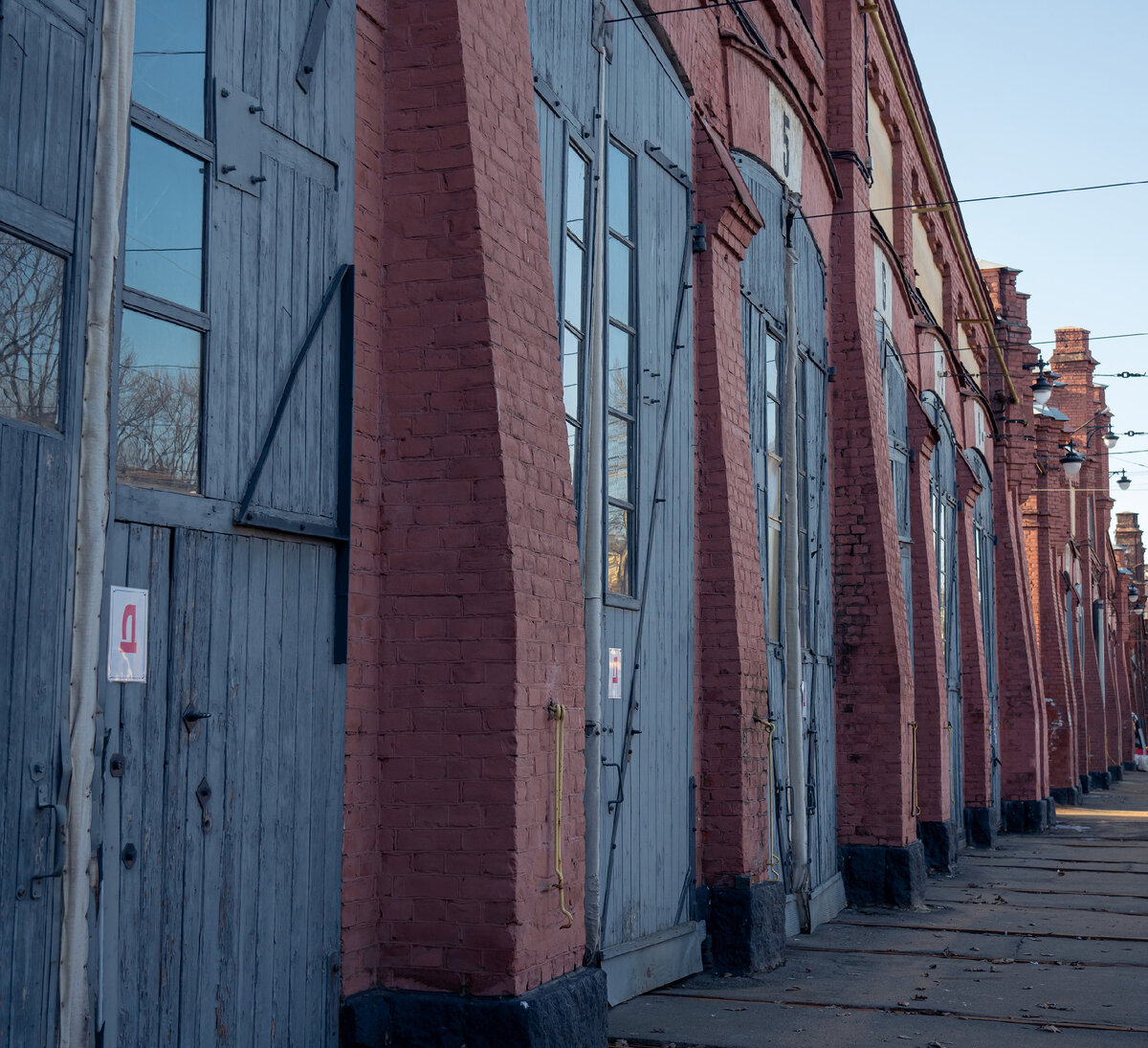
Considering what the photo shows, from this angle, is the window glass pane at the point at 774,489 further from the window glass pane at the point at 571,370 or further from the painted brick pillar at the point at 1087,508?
the painted brick pillar at the point at 1087,508

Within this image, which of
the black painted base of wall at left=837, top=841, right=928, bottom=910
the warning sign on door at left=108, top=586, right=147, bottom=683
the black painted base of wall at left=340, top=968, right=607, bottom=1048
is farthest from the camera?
the black painted base of wall at left=837, top=841, right=928, bottom=910

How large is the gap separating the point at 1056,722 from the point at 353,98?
30.0 metres

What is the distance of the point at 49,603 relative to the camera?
13.7 feet

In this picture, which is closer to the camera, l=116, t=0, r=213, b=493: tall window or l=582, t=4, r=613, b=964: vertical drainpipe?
l=116, t=0, r=213, b=493: tall window

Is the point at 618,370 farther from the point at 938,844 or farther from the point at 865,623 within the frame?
the point at 938,844

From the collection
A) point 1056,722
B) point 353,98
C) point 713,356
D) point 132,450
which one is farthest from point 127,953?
point 1056,722

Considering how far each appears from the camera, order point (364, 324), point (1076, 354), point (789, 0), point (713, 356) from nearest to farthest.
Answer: point (364, 324), point (713, 356), point (789, 0), point (1076, 354)

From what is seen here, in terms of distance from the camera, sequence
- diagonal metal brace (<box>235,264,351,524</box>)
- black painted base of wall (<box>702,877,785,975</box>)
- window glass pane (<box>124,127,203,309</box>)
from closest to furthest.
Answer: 1. window glass pane (<box>124,127,203,309</box>)
2. diagonal metal brace (<box>235,264,351,524</box>)
3. black painted base of wall (<box>702,877,785,975</box>)

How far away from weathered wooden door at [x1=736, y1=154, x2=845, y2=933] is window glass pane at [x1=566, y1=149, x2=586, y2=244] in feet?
10.7

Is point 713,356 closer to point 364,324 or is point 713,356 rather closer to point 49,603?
point 364,324

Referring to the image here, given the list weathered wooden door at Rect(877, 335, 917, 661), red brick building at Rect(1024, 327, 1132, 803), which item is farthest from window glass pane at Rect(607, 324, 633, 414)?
red brick building at Rect(1024, 327, 1132, 803)

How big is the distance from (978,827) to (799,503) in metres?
10.7

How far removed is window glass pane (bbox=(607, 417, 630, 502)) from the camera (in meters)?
8.55

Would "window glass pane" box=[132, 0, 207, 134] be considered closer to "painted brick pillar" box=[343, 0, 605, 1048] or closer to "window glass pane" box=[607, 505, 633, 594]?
"painted brick pillar" box=[343, 0, 605, 1048]
